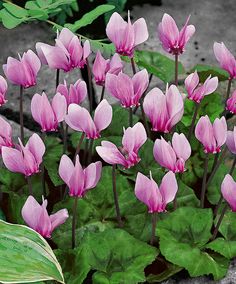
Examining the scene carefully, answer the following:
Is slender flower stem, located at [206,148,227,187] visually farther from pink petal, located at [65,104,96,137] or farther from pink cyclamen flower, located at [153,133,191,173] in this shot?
pink petal, located at [65,104,96,137]

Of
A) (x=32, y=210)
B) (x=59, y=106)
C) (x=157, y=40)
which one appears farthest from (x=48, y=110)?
(x=157, y=40)

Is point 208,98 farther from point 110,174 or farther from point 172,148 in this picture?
point 172,148

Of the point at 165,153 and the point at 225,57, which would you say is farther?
the point at 225,57

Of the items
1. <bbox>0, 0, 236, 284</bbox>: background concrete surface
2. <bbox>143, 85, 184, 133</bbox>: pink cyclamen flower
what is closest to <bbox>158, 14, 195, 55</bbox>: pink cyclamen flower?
<bbox>143, 85, 184, 133</bbox>: pink cyclamen flower

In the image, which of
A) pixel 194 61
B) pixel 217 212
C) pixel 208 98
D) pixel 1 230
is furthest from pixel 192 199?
pixel 194 61

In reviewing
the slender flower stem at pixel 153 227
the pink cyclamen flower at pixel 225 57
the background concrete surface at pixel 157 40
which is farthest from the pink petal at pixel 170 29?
the background concrete surface at pixel 157 40

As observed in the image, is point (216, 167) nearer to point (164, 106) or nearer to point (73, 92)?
point (164, 106)
